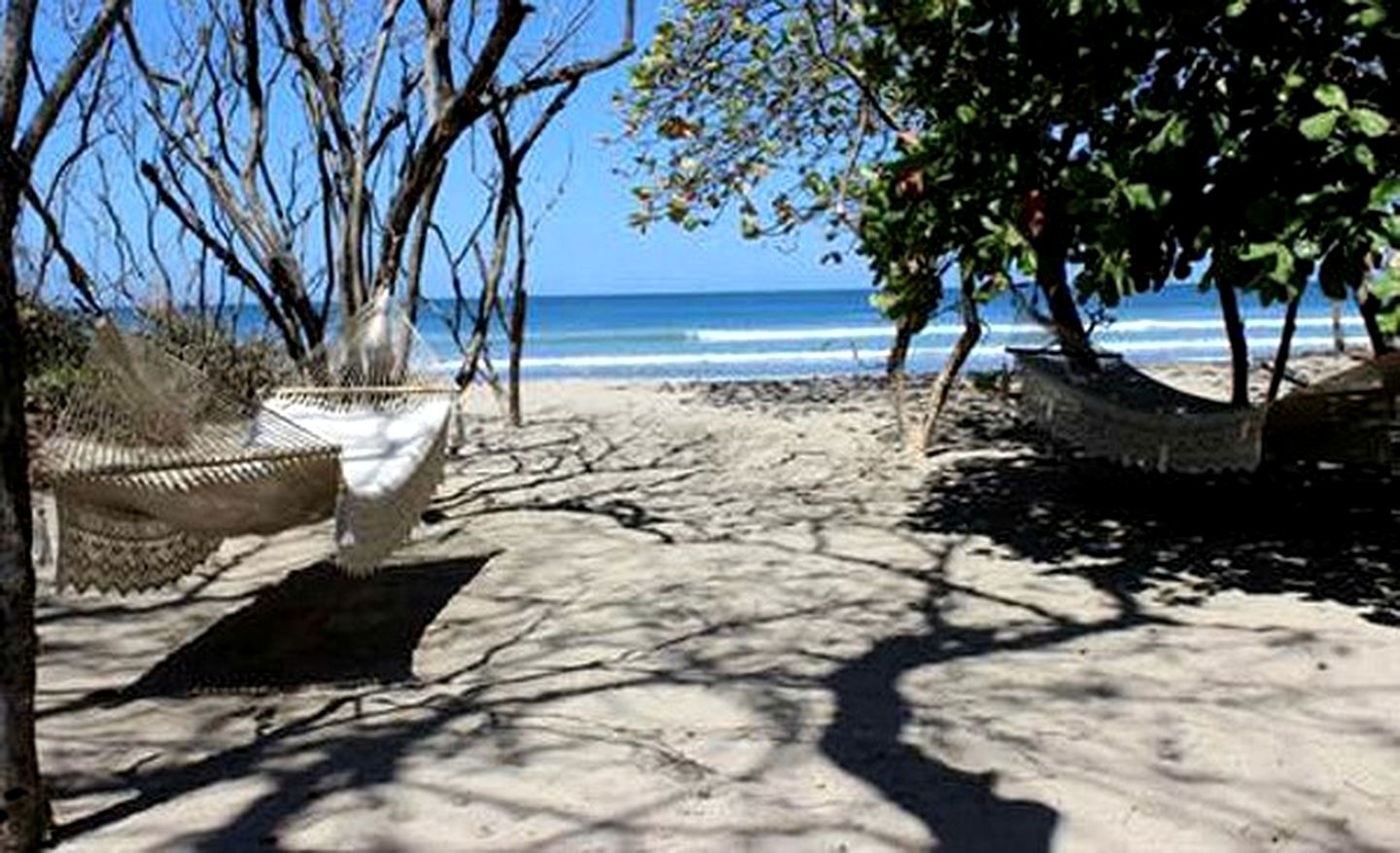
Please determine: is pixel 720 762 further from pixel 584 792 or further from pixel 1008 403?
pixel 1008 403

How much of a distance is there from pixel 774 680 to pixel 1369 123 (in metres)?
1.74

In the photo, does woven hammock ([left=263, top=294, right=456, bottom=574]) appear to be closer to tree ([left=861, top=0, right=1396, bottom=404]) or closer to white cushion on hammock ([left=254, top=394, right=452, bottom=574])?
white cushion on hammock ([left=254, top=394, right=452, bottom=574])

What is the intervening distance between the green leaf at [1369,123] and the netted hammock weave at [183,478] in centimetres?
233

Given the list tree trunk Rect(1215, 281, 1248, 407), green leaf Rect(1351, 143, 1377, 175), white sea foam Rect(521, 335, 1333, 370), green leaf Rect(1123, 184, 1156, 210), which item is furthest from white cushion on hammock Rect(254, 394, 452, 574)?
white sea foam Rect(521, 335, 1333, 370)

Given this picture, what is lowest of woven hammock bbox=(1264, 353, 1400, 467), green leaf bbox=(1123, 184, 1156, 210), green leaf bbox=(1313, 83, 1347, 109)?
woven hammock bbox=(1264, 353, 1400, 467)

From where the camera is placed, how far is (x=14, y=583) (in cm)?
202

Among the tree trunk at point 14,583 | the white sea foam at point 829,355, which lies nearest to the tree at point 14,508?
the tree trunk at point 14,583

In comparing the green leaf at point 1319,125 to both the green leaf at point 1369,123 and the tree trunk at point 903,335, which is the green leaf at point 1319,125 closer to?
the green leaf at point 1369,123

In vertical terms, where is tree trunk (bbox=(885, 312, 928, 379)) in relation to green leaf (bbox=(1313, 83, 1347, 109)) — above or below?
below

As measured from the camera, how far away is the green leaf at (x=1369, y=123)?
286 cm

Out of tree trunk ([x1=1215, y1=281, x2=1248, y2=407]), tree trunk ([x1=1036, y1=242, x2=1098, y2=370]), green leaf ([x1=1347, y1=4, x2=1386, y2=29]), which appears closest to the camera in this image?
green leaf ([x1=1347, y1=4, x2=1386, y2=29])

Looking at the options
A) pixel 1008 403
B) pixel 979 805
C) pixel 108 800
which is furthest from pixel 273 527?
pixel 1008 403

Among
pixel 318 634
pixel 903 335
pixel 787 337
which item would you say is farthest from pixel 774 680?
pixel 787 337

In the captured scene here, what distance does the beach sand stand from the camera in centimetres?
226
